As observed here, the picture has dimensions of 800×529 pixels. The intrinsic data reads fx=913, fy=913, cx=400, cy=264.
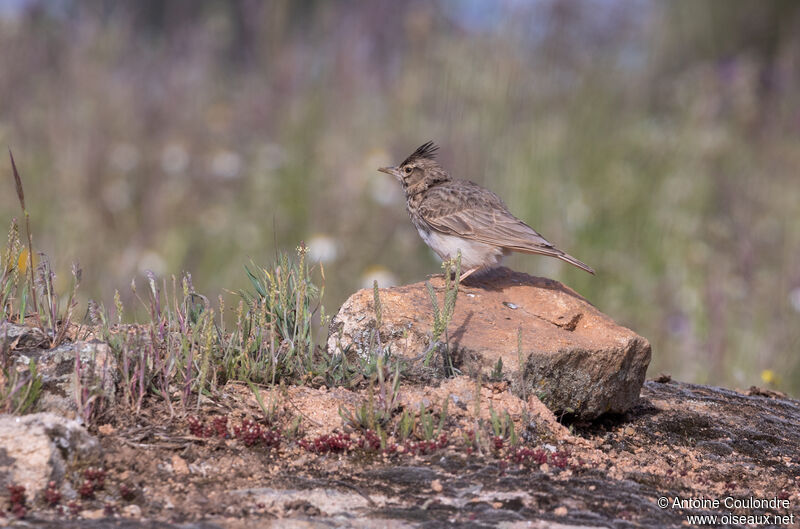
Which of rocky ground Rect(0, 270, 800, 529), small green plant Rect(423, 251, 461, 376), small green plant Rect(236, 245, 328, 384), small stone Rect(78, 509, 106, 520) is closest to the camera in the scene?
small stone Rect(78, 509, 106, 520)

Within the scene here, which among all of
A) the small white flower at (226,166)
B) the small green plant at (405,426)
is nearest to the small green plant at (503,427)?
the small green plant at (405,426)

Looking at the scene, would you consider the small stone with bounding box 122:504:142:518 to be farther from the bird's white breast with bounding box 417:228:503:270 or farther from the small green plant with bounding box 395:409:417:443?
the bird's white breast with bounding box 417:228:503:270

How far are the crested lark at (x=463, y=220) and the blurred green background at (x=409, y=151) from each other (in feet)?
4.71

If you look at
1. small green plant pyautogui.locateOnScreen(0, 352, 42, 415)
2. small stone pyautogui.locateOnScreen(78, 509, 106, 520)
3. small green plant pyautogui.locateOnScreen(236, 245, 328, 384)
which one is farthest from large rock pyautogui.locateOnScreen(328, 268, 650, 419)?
small stone pyautogui.locateOnScreen(78, 509, 106, 520)

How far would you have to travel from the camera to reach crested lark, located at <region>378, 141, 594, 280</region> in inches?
218

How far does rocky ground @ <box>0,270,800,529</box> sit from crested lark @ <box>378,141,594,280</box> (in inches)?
33.7

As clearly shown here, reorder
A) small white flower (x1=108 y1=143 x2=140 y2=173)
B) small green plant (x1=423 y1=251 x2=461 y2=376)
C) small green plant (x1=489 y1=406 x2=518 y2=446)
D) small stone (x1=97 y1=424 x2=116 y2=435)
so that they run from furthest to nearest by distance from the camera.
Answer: small white flower (x1=108 y1=143 x2=140 y2=173), small green plant (x1=423 y1=251 x2=461 y2=376), small green plant (x1=489 y1=406 x2=518 y2=446), small stone (x1=97 y1=424 x2=116 y2=435)

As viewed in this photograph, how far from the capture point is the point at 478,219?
575 cm

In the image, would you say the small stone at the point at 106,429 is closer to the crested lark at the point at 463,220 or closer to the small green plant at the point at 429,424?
the small green plant at the point at 429,424

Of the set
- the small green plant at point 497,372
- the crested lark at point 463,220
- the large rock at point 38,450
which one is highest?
the crested lark at point 463,220

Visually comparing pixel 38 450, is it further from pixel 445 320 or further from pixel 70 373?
pixel 445 320

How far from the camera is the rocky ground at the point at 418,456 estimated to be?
3.10m

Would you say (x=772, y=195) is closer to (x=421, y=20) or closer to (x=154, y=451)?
(x=421, y=20)

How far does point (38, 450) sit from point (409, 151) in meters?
7.89
